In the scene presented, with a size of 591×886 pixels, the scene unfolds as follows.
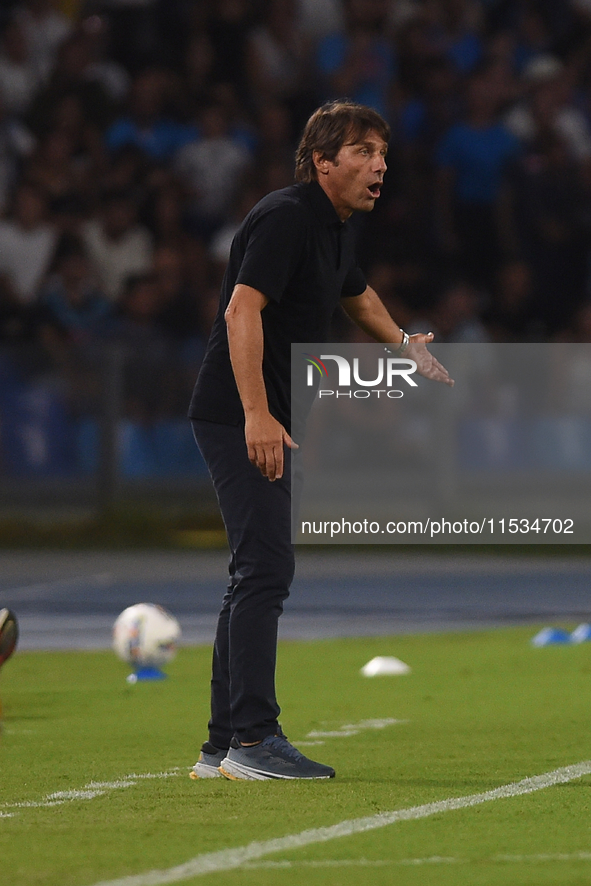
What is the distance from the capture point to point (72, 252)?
16828 mm

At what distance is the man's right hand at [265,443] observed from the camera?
5.56 meters

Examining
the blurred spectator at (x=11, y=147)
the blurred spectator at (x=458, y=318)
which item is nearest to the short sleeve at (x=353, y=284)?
the blurred spectator at (x=458, y=318)

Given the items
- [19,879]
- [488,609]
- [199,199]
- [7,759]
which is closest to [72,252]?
[199,199]

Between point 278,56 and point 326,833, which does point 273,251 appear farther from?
point 278,56

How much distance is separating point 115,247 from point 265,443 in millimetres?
11854

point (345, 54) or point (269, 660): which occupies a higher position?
point (345, 54)

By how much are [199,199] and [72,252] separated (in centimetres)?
160

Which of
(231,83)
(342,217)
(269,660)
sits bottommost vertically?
(269,660)

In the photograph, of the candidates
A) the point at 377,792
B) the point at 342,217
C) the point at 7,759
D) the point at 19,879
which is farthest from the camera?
the point at 7,759

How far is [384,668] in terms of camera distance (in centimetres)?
928

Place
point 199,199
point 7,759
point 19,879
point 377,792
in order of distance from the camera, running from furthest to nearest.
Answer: point 199,199 < point 7,759 < point 377,792 < point 19,879

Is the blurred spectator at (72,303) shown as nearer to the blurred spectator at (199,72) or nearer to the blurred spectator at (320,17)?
the blurred spectator at (199,72)

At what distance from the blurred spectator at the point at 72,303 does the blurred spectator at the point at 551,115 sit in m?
4.69

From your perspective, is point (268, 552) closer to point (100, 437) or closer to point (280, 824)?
point (280, 824)
